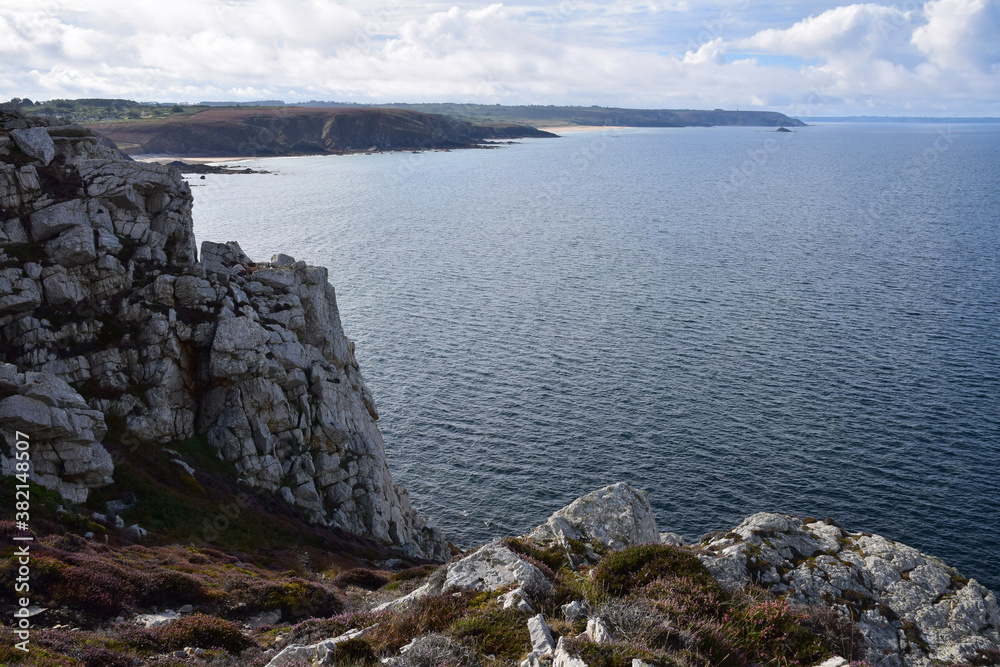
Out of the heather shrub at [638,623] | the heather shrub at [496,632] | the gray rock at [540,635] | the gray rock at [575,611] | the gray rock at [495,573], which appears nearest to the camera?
the gray rock at [540,635]

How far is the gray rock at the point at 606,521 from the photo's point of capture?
→ 26797 mm

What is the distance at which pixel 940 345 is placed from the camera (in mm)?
75062

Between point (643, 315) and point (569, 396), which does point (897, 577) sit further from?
point (643, 315)

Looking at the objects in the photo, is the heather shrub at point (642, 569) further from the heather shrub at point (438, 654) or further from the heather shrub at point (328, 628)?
the heather shrub at point (328, 628)

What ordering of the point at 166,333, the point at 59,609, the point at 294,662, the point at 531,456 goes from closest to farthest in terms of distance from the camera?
the point at 294,662 < the point at 59,609 < the point at 166,333 < the point at 531,456

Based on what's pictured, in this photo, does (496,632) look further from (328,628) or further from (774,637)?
(774,637)

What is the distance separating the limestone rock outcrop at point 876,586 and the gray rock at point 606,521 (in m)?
5.32

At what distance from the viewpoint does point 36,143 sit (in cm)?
4419

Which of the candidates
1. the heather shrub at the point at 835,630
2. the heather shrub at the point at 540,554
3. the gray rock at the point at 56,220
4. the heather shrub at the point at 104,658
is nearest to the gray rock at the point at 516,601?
the heather shrub at the point at 540,554

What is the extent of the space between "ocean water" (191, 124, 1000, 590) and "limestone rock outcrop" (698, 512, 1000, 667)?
2667cm

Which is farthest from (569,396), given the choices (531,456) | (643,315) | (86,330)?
(86,330)

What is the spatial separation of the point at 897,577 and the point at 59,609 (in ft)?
91.5

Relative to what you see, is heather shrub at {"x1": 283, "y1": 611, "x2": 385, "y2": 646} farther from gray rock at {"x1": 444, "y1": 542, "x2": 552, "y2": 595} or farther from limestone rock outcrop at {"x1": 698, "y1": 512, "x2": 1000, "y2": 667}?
limestone rock outcrop at {"x1": 698, "y1": 512, "x2": 1000, "y2": 667}

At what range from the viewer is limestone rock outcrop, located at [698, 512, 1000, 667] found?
19641mm
